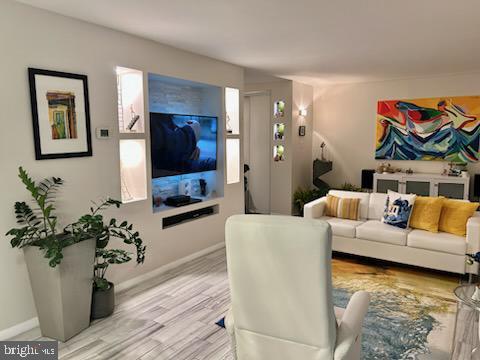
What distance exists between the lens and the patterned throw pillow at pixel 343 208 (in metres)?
4.63

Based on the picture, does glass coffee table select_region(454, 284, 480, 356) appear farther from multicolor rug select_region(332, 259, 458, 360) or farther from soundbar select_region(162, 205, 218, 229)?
soundbar select_region(162, 205, 218, 229)

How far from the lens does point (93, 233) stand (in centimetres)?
283

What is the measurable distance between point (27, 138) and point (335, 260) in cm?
361

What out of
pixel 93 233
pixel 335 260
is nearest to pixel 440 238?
pixel 335 260

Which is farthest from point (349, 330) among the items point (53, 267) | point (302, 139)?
point (302, 139)

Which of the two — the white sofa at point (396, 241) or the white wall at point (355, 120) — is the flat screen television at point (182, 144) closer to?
the white sofa at point (396, 241)

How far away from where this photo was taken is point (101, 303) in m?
3.04

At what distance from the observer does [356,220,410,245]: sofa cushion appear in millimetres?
4066

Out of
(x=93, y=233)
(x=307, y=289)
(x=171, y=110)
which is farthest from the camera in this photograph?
(x=171, y=110)

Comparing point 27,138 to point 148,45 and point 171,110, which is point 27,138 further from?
point 171,110

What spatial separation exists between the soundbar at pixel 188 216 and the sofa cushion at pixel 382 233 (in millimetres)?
1883

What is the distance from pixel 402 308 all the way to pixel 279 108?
13.7 ft

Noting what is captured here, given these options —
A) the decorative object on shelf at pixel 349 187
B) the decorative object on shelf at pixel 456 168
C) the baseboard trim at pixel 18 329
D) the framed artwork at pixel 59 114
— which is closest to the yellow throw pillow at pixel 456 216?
the decorative object on shelf at pixel 456 168

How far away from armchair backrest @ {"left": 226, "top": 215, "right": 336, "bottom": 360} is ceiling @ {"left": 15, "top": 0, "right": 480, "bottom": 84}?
1.81 metres
